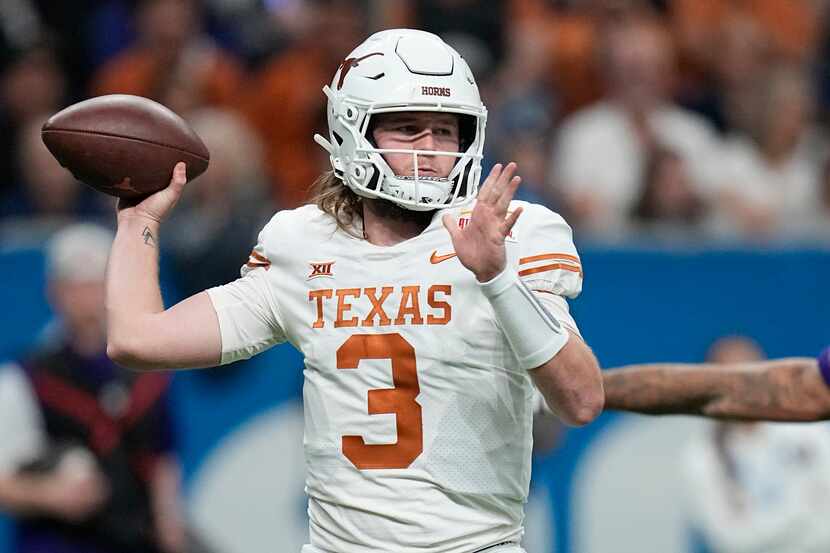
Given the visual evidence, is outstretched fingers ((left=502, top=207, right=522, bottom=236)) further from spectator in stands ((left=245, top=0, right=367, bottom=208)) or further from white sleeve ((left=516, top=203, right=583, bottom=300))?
spectator in stands ((left=245, top=0, right=367, bottom=208))

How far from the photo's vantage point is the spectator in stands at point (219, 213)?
278 inches

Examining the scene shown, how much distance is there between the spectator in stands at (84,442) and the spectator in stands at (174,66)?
5.69 ft

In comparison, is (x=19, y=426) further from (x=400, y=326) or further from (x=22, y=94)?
(x=400, y=326)

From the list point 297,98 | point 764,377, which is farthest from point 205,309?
point 297,98

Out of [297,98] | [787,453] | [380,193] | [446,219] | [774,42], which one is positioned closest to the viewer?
[446,219]

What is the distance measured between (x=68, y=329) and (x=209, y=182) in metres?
1.25

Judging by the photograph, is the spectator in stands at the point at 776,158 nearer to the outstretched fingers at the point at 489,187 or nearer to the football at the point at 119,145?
the football at the point at 119,145

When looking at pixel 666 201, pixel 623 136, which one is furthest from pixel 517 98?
pixel 666 201

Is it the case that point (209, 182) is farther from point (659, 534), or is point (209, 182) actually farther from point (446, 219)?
point (446, 219)

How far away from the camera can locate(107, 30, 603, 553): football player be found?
3602mm

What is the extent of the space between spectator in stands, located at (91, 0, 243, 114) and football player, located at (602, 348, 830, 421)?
4.08m

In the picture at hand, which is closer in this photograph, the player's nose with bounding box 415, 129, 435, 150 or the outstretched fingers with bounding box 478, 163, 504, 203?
the outstretched fingers with bounding box 478, 163, 504, 203

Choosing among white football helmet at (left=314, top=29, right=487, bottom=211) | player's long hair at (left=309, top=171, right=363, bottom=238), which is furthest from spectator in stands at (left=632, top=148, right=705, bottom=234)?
white football helmet at (left=314, top=29, right=487, bottom=211)

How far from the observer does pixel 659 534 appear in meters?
7.30
